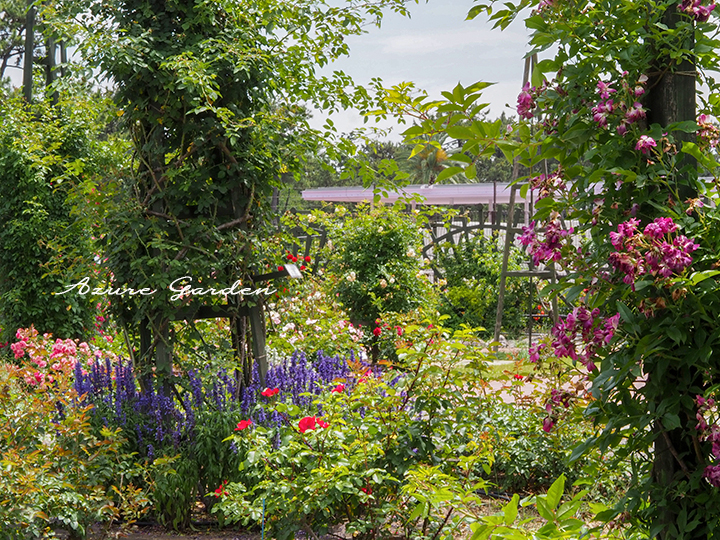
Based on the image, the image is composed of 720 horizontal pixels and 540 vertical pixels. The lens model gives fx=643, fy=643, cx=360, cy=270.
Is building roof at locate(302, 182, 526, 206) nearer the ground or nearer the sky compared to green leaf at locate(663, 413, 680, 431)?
nearer the sky

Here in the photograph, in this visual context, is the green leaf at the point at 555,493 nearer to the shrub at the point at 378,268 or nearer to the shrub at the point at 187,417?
the shrub at the point at 187,417

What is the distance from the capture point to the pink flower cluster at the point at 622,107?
1.27 metres

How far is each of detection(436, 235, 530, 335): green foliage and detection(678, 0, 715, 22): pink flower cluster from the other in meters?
8.13

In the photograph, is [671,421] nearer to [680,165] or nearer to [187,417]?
[680,165]

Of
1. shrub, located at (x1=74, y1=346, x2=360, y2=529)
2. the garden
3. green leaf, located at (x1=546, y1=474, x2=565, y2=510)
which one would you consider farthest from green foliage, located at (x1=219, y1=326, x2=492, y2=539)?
green leaf, located at (x1=546, y1=474, x2=565, y2=510)

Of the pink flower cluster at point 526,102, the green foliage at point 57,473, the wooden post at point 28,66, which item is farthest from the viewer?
the wooden post at point 28,66

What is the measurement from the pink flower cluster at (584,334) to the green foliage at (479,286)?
26.1 ft

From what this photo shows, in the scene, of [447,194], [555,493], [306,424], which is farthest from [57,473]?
[447,194]

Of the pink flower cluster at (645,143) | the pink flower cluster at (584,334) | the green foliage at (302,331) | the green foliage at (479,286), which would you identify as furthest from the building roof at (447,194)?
the pink flower cluster at (645,143)

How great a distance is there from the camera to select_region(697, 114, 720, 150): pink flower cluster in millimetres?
1367

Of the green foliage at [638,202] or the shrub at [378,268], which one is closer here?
the green foliage at [638,202]

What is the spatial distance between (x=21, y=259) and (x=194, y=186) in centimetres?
420

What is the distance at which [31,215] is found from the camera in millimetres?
6723

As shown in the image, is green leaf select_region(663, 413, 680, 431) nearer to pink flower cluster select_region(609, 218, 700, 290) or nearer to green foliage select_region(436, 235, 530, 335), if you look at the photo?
pink flower cluster select_region(609, 218, 700, 290)
